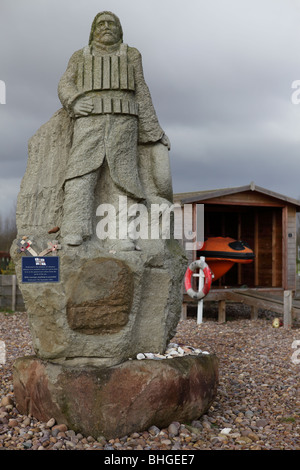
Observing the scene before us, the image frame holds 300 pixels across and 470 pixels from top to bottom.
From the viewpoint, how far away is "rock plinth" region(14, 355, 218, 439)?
3932 millimetres

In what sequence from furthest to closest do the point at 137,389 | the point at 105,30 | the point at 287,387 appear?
1. the point at 287,387
2. the point at 105,30
3. the point at 137,389

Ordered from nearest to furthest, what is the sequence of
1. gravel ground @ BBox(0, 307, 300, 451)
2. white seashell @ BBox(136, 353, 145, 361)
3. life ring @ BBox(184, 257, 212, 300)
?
gravel ground @ BBox(0, 307, 300, 451)
white seashell @ BBox(136, 353, 145, 361)
life ring @ BBox(184, 257, 212, 300)

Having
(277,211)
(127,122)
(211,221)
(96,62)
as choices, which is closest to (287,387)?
(127,122)

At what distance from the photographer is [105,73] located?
14.5 ft

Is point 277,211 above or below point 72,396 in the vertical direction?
above

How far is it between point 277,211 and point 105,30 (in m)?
8.34

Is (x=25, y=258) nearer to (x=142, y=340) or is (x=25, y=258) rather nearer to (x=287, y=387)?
(x=142, y=340)

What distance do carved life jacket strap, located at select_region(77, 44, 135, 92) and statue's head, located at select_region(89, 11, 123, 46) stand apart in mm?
177

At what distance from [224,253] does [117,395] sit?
7159 mm

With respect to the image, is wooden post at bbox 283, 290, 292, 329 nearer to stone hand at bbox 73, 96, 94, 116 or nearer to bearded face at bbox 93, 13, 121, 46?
stone hand at bbox 73, 96, 94, 116

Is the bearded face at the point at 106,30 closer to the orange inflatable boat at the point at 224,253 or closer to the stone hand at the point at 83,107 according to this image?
the stone hand at the point at 83,107

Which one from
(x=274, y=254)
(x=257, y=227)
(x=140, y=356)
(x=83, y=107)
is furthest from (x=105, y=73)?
(x=257, y=227)

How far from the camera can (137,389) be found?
3949 millimetres

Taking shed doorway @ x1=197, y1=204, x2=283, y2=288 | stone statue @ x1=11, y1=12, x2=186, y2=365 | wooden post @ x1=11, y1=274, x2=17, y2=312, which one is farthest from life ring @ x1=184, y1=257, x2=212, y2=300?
stone statue @ x1=11, y1=12, x2=186, y2=365
